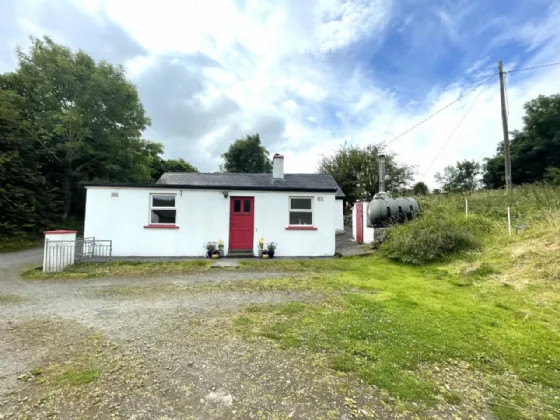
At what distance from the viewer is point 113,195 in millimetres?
9578

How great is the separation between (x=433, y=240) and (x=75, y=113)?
20.5 meters

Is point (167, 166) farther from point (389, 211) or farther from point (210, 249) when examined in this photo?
point (389, 211)

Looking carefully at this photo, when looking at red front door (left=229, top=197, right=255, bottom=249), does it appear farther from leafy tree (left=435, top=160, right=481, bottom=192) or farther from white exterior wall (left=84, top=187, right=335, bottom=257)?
leafy tree (left=435, top=160, right=481, bottom=192)

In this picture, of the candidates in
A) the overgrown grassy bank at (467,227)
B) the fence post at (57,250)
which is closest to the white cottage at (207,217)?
the fence post at (57,250)

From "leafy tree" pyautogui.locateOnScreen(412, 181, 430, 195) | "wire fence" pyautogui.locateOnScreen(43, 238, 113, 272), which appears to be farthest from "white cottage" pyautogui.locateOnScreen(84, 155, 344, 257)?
"leafy tree" pyautogui.locateOnScreen(412, 181, 430, 195)

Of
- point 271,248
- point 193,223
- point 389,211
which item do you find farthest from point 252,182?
point 389,211

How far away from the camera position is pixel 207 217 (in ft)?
32.9

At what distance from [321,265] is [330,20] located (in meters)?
9.33

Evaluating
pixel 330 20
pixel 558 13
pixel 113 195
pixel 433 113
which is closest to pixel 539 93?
pixel 433 113

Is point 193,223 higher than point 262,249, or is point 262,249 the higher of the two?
point 193,223

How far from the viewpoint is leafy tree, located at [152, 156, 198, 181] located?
85.6ft

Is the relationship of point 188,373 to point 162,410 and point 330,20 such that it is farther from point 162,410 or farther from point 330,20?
point 330,20

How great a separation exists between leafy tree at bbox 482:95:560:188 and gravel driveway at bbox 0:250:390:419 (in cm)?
2854

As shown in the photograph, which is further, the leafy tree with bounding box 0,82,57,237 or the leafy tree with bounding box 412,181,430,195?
the leafy tree with bounding box 412,181,430,195
